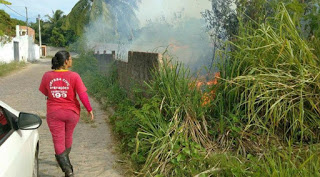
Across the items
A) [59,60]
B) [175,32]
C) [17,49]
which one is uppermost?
[175,32]

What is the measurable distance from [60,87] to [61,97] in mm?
119

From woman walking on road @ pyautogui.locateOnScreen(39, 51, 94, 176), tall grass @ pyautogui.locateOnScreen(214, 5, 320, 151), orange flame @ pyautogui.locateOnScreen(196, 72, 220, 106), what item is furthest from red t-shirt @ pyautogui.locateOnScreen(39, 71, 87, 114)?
tall grass @ pyautogui.locateOnScreen(214, 5, 320, 151)

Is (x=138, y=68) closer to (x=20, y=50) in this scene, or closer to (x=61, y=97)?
(x=61, y=97)

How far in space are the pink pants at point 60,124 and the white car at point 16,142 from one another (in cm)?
52

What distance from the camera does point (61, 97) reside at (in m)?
3.38

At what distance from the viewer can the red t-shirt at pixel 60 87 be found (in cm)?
335

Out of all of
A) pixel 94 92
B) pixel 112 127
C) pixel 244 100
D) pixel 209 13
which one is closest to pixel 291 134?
pixel 244 100

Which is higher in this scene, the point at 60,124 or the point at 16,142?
the point at 16,142

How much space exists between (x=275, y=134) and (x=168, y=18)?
27.3ft

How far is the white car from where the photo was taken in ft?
6.69

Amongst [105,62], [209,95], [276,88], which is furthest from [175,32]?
[276,88]

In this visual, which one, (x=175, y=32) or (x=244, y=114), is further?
(x=175, y=32)

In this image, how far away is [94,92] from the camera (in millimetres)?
10172

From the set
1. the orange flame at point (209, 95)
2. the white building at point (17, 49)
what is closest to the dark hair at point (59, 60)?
the orange flame at point (209, 95)
